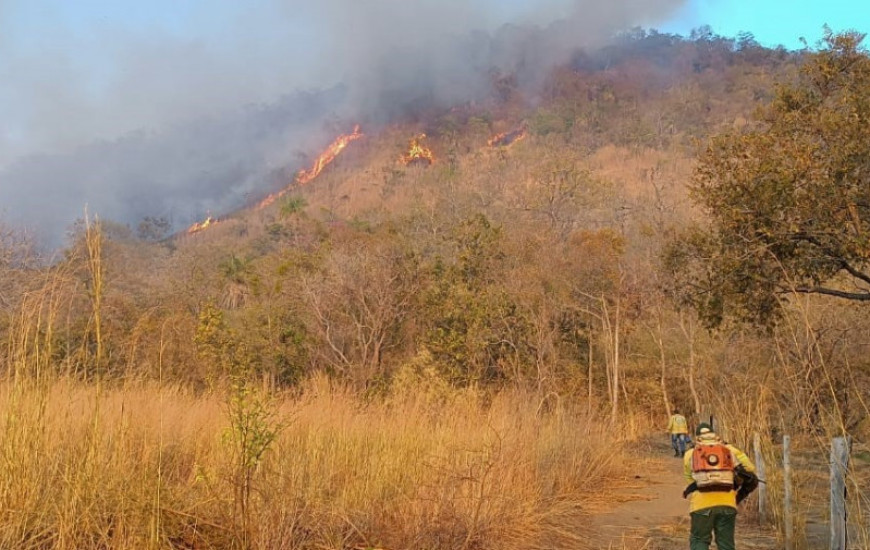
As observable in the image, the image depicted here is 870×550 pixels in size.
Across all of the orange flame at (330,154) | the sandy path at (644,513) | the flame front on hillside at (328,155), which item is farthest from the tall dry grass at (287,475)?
the orange flame at (330,154)

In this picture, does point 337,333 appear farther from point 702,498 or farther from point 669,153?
point 669,153

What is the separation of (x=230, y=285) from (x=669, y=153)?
6949 centimetres

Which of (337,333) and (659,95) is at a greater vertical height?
(659,95)

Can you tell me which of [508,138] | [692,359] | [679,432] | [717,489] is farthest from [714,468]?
[508,138]

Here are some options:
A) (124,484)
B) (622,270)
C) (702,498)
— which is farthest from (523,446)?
(622,270)

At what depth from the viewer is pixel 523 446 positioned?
27.0 feet

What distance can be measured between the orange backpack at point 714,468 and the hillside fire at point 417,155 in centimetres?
11201

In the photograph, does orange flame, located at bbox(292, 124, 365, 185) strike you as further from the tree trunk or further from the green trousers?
the green trousers

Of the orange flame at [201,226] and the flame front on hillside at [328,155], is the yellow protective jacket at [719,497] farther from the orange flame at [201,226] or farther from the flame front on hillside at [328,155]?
the flame front on hillside at [328,155]

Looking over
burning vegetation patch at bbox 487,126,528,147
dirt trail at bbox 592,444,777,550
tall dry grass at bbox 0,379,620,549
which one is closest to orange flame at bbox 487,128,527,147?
burning vegetation patch at bbox 487,126,528,147

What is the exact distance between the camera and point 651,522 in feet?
28.4

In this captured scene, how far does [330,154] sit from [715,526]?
516 ft

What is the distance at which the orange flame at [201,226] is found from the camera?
11369 cm

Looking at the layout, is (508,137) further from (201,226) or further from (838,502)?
(838,502)
